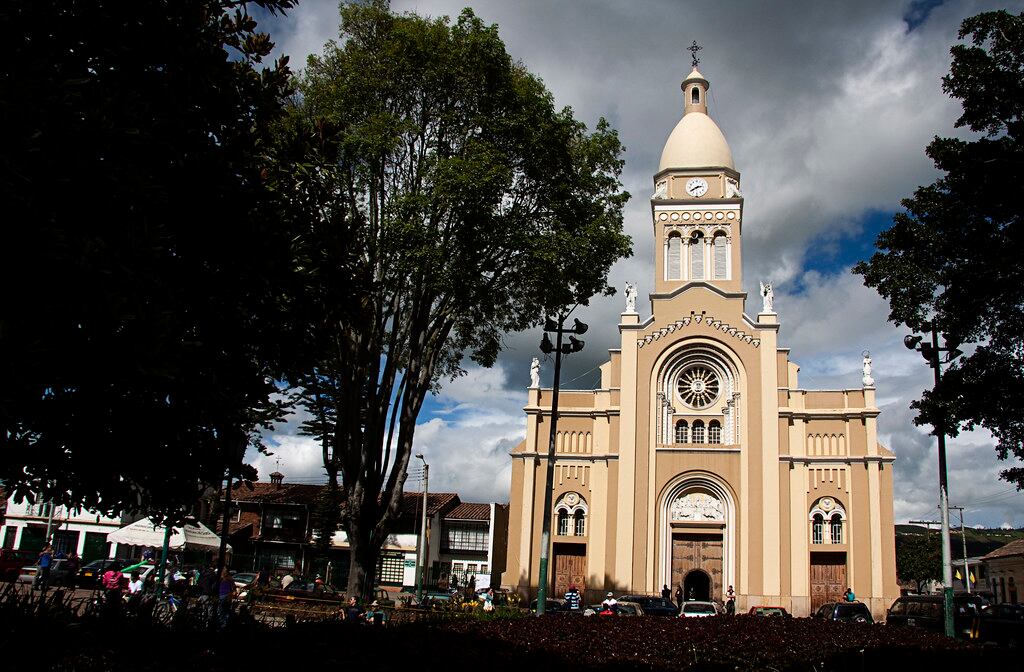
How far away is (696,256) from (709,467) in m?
10.9

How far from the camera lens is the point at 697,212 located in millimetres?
41719

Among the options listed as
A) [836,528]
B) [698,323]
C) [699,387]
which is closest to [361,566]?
[699,387]

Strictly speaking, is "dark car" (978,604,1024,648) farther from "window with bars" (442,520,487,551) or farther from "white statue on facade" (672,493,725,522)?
"window with bars" (442,520,487,551)

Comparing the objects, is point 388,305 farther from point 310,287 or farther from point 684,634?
point 684,634

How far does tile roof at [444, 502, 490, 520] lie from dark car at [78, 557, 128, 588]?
21.4 metres

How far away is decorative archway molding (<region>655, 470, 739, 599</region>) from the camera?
120 feet

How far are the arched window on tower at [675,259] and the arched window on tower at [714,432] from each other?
24.9 feet

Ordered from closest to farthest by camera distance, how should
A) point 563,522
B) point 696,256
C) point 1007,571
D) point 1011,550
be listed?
point 563,522 → point 696,256 → point 1011,550 → point 1007,571

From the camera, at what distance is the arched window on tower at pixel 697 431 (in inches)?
1518

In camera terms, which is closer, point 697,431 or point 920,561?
point 697,431

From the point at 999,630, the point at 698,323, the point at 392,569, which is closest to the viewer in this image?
the point at 999,630

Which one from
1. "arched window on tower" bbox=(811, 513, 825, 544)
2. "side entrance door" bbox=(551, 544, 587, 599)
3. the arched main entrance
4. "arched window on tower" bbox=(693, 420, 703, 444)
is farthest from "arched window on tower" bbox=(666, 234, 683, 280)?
the arched main entrance

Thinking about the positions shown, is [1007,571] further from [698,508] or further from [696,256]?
[696,256]

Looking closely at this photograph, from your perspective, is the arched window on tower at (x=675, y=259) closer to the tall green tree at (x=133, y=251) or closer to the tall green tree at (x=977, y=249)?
the tall green tree at (x=977, y=249)
